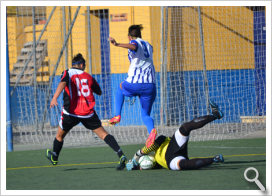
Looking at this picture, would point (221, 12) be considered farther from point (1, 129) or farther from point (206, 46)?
point (1, 129)

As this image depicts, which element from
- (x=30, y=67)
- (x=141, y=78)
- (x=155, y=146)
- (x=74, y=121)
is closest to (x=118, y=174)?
(x=155, y=146)

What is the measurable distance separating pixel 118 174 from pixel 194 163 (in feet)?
3.70

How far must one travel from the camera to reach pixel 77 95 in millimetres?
6188

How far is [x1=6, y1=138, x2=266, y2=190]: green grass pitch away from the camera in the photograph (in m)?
4.48

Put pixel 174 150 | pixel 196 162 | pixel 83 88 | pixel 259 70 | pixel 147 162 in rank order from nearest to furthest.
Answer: pixel 196 162 < pixel 174 150 < pixel 147 162 < pixel 83 88 < pixel 259 70

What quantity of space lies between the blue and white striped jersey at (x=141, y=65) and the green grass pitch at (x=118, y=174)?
1.48 m

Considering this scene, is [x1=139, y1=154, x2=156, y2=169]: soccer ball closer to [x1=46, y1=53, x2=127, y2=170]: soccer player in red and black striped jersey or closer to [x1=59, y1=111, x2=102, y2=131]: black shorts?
[x1=46, y1=53, x2=127, y2=170]: soccer player in red and black striped jersey

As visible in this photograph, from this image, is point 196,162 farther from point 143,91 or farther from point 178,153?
point 143,91

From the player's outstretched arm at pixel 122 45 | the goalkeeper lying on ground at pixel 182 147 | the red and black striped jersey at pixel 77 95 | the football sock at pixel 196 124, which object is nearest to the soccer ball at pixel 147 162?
the goalkeeper lying on ground at pixel 182 147

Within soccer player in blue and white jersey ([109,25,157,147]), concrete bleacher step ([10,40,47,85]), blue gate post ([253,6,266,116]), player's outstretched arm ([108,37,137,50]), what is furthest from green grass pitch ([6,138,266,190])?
concrete bleacher step ([10,40,47,85])

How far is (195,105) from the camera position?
13.4 metres

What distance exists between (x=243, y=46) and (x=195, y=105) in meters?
2.80

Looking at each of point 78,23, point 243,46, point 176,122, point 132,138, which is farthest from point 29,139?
point 243,46

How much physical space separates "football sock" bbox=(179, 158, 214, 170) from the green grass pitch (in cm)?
12
